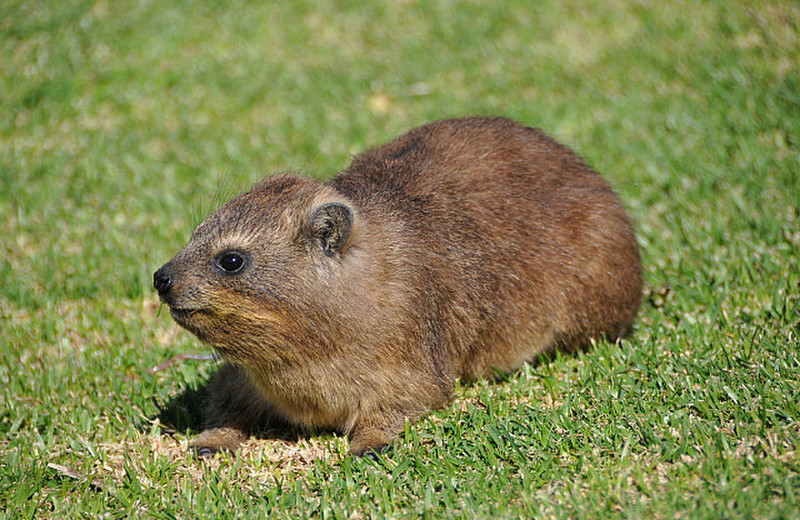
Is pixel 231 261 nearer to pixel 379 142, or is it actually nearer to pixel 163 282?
pixel 163 282

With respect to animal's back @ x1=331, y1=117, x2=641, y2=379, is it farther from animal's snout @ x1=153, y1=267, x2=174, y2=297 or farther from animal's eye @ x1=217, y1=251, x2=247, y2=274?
animal's snout @ x1=153, y1=267, x2=174, y2=297

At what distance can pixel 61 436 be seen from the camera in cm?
462

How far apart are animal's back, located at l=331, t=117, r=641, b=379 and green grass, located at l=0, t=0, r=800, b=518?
259 mm

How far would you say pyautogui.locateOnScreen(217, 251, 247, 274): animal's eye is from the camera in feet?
12.9

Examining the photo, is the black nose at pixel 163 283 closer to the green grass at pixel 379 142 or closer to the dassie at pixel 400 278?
the dassie at pixel 400 278

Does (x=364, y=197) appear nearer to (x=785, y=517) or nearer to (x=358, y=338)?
(x=358, y=338)

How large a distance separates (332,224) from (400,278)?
0.52m

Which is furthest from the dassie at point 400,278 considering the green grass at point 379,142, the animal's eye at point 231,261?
the green grass at point 379,142

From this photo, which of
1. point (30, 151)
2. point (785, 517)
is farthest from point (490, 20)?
point (785, 517)

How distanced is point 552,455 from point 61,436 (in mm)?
2804

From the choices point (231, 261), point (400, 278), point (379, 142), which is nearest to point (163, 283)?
point (231, 261)

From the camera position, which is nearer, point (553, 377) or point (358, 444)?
point (358, 444)

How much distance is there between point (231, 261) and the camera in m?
3.95

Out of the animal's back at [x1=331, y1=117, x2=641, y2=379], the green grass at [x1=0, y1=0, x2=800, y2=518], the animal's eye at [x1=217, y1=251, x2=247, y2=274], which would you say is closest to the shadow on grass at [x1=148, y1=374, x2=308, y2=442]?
the green grass at [x1=0, y1=0, x2=800, y2=518]
